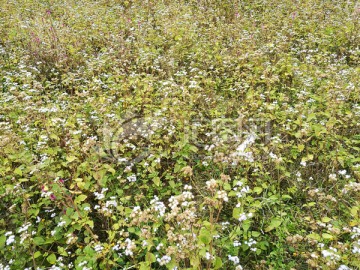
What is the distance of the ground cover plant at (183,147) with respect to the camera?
3.05 metres

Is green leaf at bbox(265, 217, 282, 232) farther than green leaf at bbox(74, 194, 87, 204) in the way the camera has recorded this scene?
No

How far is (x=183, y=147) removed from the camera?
13.6ft

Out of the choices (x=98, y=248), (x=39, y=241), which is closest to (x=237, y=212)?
(x=98, y=248)

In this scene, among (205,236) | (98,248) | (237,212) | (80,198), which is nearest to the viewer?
(205,236)

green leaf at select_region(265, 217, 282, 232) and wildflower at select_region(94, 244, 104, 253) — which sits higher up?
wildflower at select_region(94, 244, 104, 253)

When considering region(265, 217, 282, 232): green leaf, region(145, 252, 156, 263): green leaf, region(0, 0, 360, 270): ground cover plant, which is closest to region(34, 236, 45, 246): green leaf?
region(0, 0, 360, 270): ground cover plant

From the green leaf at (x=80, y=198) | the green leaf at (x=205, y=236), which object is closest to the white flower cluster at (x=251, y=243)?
the green leaf at (x=205, y=236)

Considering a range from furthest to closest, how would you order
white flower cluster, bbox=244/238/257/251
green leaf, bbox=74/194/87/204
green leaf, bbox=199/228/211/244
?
1. green leaf, bbox=74/194/87/204
2. white flower cluster, bbox=244/238/257/251
3. green leaf, bbox=199/228/211/244

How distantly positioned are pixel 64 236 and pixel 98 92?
9.30 feet

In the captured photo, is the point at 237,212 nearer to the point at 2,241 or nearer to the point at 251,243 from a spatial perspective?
the point at 251,243

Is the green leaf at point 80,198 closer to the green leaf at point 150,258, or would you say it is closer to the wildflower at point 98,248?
the wildflower at point 98,248

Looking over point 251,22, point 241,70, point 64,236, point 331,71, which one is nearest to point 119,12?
point 251,22

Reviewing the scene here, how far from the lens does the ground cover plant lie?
305 centimetres

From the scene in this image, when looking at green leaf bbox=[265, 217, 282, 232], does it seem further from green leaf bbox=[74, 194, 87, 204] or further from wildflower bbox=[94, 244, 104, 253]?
green leaf bbox=[74, 194, 87, 204]
